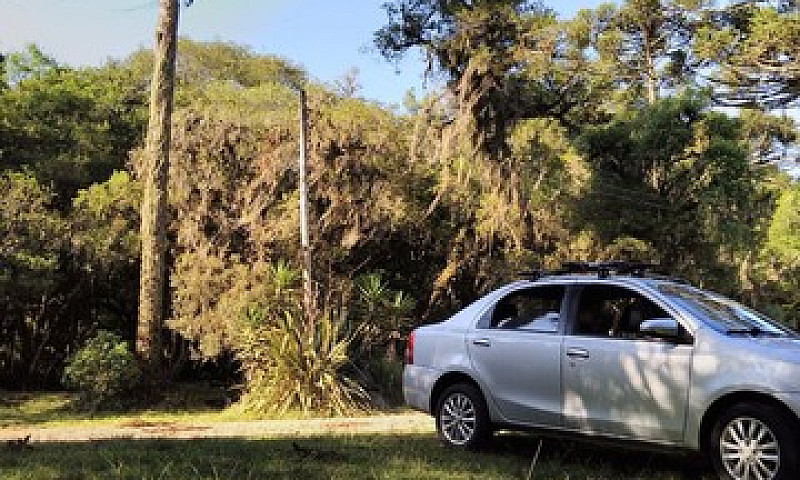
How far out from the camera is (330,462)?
690 cm

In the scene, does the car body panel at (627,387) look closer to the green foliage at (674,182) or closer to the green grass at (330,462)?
the green grass at (330,462)

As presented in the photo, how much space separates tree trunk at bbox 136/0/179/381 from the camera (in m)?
16.3

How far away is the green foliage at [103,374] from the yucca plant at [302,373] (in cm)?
231

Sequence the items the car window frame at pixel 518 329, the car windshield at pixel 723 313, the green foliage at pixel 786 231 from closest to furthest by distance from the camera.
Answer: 1. the car windshield at pixel 723 313
2. the car window frame at pixel 518 329
3. the green foliage at pixel 786 231

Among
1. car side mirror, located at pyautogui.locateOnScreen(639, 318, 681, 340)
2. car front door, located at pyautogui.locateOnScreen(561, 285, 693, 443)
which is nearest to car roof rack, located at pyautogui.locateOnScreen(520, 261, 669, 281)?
car front door, located at pyautogui.locateOnScreen(561, 285, 693, 443)

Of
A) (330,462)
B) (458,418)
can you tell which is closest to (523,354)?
(458,418)

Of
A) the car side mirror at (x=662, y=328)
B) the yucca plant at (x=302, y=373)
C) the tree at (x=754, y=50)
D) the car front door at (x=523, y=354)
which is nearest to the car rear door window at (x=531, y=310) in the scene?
the car front door at (x=523, y=354)

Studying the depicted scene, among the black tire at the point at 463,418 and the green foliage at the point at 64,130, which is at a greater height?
the green foliage at the point at 64,130

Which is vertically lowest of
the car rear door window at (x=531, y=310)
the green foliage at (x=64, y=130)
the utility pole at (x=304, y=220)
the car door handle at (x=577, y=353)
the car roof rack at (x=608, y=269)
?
the car door handle at (x=577, y=353)

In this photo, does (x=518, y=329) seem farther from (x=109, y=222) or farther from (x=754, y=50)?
(x=754, y=50)

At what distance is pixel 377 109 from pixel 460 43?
276 centimetres

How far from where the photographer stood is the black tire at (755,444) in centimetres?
579

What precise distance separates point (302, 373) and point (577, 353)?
8072 millimetres

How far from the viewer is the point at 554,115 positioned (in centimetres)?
2278
